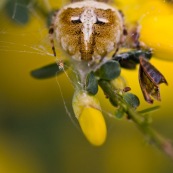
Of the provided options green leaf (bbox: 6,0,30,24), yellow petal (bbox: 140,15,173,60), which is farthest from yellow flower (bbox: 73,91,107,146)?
green leaf (bbox: 6,0,30,24)

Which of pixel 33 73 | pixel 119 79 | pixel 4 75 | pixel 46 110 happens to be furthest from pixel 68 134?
pixel 119 79

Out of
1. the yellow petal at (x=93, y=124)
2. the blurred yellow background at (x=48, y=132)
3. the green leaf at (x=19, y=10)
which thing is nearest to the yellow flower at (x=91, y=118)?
the yellow petal at (x=93, y=124)

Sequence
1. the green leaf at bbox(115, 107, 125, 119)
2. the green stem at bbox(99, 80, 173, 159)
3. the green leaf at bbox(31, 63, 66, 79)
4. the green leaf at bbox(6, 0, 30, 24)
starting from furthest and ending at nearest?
the green leaf at bbox(6, 0, 30, 24), the green leaf at bbox(31, 63, 66, 79), the green leaf at bbox(115, 107, 125, 119), the green stem at bbox(99, 80, 173, 159)

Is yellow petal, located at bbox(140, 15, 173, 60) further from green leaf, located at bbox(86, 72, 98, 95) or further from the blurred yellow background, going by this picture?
the blurred yellow background

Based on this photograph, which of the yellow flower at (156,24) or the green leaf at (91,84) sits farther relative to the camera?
the yellow flower at (156,24)

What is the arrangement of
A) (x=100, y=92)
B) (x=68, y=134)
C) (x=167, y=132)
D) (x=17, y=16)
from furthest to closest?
(x=68, y=134) → (x=167, y=132) → (x=17, y=16) → (x=100, y=92)

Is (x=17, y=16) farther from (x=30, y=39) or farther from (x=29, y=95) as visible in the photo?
(x=29, y=95)

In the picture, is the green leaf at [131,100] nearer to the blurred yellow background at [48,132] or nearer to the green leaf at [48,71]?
the green leaf at [48,71]

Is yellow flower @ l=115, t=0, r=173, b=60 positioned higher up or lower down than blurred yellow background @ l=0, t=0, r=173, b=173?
higher up
